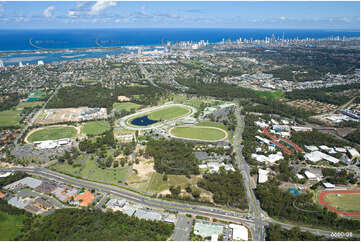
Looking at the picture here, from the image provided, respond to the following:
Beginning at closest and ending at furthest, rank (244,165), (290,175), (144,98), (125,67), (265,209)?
(265,209), (290,175), (244,165), (144,98), (125,67)

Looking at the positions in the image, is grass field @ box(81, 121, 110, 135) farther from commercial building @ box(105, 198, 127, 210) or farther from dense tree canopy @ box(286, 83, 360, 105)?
dense tree canopy @ box(286, 83, 360, 105)

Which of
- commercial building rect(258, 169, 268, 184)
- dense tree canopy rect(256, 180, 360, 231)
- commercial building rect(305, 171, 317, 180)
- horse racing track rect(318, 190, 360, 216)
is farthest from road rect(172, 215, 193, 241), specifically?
commercial building rect(305, 171, 317, 180)

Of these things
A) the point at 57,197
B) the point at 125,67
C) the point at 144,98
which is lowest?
the point at 57,197

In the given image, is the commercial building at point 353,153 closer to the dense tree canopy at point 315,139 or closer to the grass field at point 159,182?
the dense tree canopy at point 315,139

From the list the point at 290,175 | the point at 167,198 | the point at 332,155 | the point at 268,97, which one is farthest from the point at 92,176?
the point at 268,97

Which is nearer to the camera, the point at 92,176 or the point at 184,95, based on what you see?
the point at 92,176

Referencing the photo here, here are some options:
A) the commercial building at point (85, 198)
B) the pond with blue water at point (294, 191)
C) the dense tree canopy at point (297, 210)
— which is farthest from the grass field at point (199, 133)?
the commercial building at point (85, 198)

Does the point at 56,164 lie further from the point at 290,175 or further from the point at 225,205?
the point at 290,175
